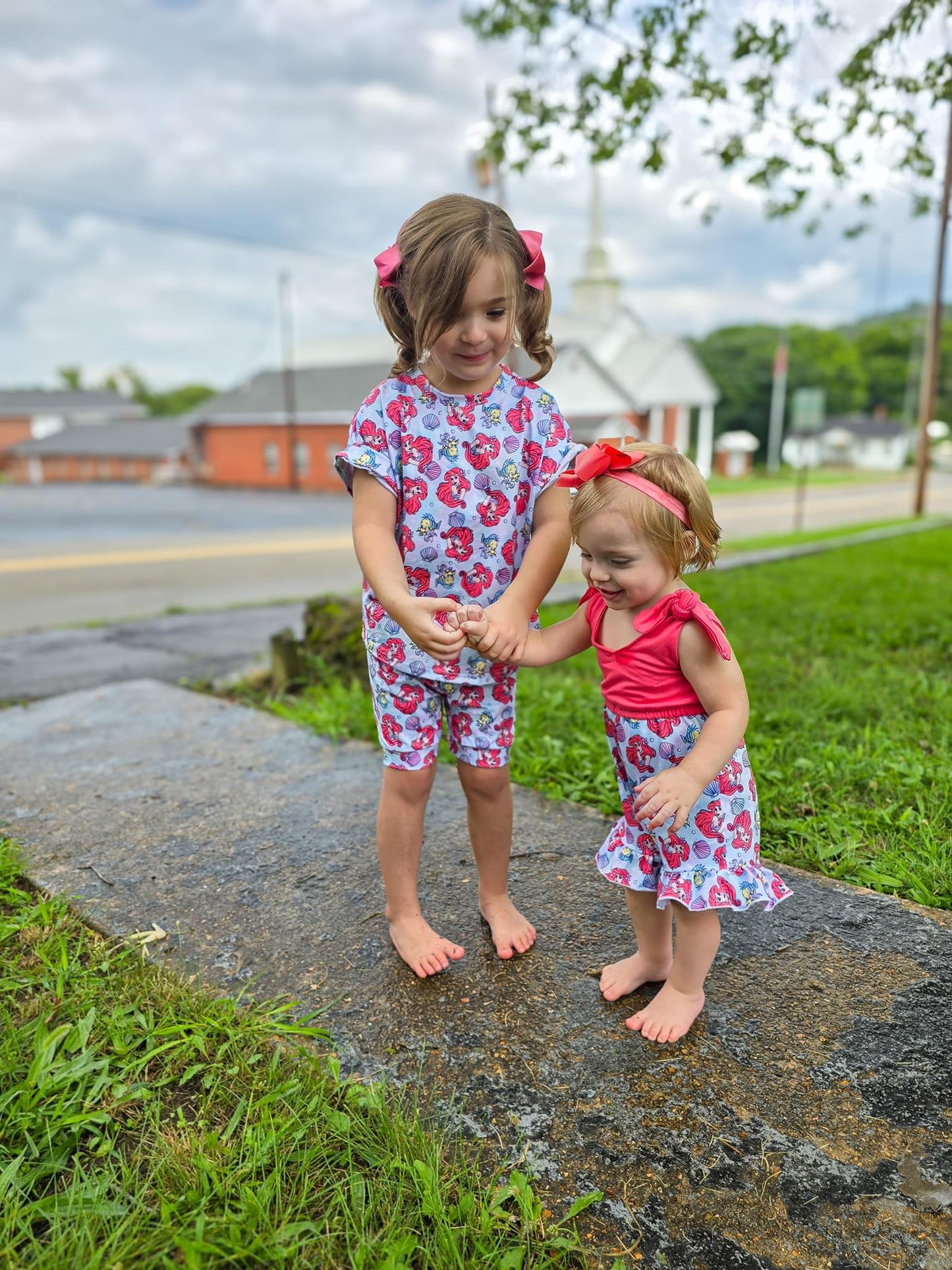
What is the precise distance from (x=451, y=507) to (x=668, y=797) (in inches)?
29.5

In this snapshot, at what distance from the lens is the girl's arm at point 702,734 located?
158 centimetres

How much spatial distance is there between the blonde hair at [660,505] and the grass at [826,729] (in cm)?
120

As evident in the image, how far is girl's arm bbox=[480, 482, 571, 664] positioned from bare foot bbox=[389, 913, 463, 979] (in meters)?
0.65

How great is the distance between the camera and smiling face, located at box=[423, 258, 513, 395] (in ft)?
5.78

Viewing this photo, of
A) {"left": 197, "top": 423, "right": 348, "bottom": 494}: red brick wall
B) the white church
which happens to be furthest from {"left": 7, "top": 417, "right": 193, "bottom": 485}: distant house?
the white church

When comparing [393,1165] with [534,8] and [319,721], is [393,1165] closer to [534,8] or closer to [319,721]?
[319,721]

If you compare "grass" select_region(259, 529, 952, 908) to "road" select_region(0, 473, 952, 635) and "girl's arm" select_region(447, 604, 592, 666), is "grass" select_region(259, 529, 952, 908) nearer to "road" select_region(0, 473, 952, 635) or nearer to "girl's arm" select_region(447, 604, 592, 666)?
"girl's arm" select_region(447, 604, 592, 666)

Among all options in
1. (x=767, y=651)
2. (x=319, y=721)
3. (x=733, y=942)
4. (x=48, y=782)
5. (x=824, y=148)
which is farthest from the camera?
(x=824, y=148)

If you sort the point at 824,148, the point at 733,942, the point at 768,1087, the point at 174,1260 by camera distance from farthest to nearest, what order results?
the point at 824,148 → the point at 733,942 → the point at 768,1087 → the point at 174,1260

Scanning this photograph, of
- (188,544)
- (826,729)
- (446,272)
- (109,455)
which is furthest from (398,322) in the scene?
(109,455)

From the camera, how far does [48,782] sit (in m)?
3.09

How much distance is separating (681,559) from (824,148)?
4.42 m

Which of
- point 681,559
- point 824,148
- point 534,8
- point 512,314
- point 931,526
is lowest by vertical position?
point 931,526

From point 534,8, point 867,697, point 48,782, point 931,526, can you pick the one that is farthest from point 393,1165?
point 931,526
